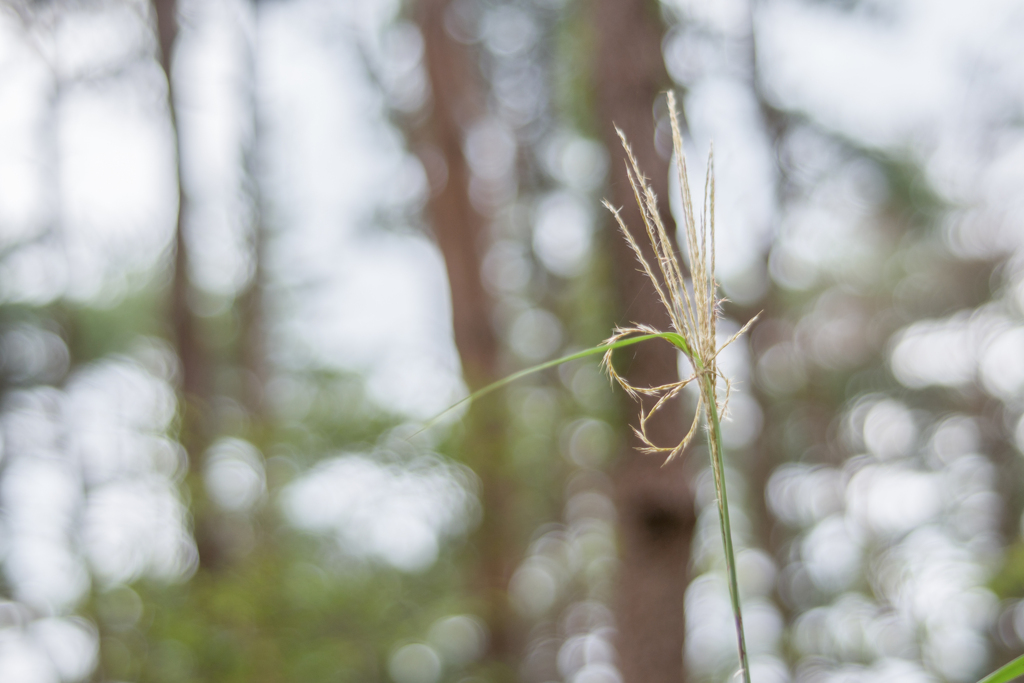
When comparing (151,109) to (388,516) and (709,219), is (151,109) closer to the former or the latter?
(388,516)

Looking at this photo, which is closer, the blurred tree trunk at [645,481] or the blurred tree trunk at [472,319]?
the blurred tree trunk at [645,481]

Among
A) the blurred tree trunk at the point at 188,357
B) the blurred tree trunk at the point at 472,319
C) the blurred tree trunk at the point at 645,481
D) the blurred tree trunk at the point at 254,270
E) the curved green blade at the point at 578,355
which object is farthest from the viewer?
the blurred tree trunk at the point at 254,270

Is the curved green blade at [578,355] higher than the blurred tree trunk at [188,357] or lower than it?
lower

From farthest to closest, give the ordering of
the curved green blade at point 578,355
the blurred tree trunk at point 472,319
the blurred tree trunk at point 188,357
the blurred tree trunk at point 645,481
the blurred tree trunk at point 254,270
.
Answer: the blurred tree trunk at point 254,270
the blurred tree trunk at point 472,319
the blurred tree trunk at point 188,357
the blurred tree trunk at point 645,481
the curved green blade at point 578,355

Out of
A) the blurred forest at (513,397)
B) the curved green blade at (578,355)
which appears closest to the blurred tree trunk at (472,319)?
the blurred forest at (513,397)

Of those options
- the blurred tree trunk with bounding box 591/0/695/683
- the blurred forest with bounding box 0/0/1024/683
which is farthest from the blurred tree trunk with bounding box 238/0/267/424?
the blurred tree trunk with bounding box 591/0/695/683

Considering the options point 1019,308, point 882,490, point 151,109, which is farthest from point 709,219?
point 882,490

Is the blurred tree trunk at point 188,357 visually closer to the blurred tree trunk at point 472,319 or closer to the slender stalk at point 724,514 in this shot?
the blurred tree trunk at point 472,319

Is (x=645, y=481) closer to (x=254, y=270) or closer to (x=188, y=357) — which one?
(x=188, y=357)
